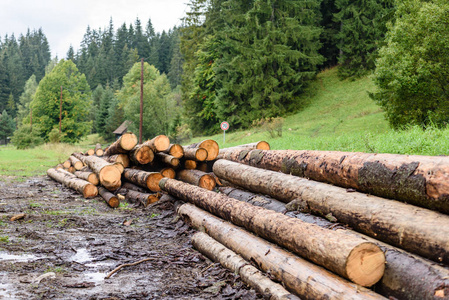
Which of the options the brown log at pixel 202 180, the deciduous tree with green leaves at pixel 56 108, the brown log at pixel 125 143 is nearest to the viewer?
the brown log at pixel 202 180

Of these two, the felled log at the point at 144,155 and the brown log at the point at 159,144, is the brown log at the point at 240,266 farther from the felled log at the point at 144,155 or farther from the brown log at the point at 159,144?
the felled log at the point at 144,155

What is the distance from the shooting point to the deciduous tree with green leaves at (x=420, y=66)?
14.6m

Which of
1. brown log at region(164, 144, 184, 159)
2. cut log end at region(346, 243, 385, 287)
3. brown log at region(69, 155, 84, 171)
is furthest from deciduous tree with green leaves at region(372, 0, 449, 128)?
brown log at region(69, 155, 84, 171)

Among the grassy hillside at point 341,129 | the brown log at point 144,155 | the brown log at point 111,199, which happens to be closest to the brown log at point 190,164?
the brown log at point 144,155

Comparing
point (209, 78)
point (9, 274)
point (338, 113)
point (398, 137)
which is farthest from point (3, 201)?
point (209, 78)

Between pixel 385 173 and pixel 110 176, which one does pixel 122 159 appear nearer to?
pixel 110 176

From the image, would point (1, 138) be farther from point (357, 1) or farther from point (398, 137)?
point (398, 137)

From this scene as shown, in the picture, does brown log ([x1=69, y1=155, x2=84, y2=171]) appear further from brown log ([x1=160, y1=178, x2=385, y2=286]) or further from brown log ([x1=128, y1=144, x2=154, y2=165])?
brown log ([x1=160, y1=178, x2=385, y2=286])

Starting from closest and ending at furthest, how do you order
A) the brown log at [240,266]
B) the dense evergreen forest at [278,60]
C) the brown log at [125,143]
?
the brown log at [240,266] < the brown log at [125,143] < the dense evergreen forest at [278,60]

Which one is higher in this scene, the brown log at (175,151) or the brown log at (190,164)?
the brown log at (175,151)

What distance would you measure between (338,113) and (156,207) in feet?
80.1

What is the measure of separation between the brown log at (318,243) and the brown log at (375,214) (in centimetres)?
39

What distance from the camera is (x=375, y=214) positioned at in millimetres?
3811

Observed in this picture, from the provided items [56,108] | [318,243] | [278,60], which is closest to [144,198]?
[318,243]
